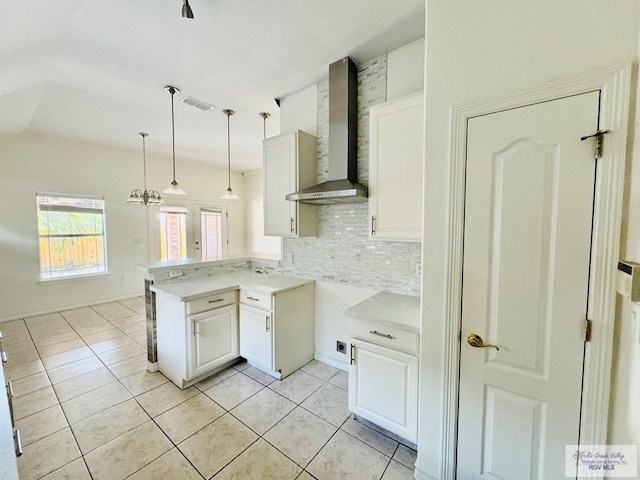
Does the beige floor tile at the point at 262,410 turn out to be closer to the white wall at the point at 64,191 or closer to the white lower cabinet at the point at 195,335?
the white lower cabinet at the point at 195,335

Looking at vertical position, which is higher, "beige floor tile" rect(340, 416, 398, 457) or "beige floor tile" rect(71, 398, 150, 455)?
"beige floor tile" rect(71, 398, 150, 455)

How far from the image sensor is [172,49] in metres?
2.15

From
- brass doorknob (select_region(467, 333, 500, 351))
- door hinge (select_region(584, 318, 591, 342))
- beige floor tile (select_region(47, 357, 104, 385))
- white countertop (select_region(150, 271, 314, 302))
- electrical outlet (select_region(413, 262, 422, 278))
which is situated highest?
electrical outlet (select_region(413, 262, 422, 278))

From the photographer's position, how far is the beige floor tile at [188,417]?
1839 mm

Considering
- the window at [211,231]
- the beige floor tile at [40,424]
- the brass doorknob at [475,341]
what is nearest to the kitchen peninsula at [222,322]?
the beige floor tile at [40,424]

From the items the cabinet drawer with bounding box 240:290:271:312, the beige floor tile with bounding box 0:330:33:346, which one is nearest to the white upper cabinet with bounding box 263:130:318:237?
the cabinet drawer with bounding box 240:290:271:312

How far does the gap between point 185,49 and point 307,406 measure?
3193 millimetres

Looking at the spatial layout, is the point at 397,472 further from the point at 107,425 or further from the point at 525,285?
the point at 107,425

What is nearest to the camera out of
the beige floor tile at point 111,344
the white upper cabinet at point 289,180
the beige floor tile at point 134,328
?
the white upper cabinet at point 289,180

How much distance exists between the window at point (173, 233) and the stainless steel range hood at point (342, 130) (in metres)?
4.53

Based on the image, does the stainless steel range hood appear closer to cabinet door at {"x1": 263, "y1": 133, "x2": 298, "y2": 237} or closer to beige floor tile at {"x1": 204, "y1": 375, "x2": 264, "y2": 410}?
cabinet door at {"x1": 263, "y1": 133, "x2": 298, "y2": 237}

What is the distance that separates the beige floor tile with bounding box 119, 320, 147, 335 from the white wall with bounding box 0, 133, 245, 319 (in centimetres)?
161

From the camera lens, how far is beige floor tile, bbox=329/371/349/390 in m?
2.41

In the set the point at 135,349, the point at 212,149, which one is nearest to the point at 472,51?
the point at 135,349
